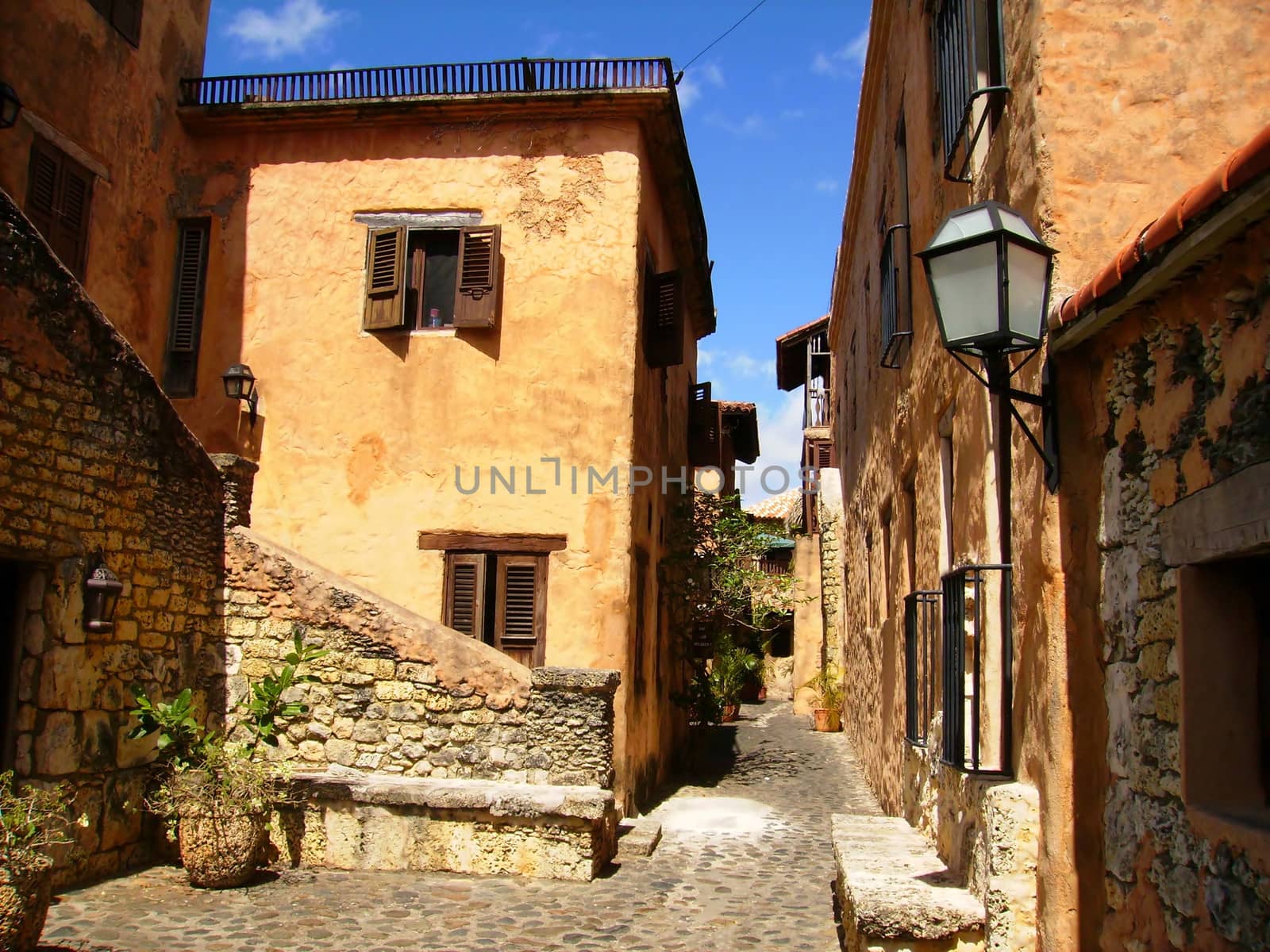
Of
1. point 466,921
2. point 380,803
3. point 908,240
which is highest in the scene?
point 908,240

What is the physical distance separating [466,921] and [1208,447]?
5172mm

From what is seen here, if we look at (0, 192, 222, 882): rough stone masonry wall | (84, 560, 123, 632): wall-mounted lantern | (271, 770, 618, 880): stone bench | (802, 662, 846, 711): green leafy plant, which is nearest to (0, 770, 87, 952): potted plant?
(0, 192, 222, 882): rough stone masonry wall

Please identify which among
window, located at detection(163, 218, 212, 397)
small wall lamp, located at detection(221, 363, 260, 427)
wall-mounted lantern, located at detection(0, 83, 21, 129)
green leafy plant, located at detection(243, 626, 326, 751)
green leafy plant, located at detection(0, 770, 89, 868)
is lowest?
green leafy plant, located at detection(0, 770, 89, 868)

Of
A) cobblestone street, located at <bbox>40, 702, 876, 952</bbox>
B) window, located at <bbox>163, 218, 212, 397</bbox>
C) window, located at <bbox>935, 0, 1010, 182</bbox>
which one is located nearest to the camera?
window, located at <bbox>935, 0, 1010, 182</bbox>

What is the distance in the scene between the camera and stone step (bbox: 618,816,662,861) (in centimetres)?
861

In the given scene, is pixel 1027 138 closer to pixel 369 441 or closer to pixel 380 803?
pixel 380 803

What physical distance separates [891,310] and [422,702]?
482cm

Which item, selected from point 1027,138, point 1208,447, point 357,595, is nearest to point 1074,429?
point 1208,447

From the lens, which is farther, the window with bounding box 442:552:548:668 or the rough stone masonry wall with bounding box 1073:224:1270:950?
the window with bounding box 442:552:548:668

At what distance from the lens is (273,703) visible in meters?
7.67

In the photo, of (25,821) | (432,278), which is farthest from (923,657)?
(432,278)

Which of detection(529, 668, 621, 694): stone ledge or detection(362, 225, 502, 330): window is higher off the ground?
detection(362, 225, 502, 330): window

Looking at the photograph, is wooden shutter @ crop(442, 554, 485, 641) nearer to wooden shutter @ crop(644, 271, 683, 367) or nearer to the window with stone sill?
the window with stone sill

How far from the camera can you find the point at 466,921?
6.50 m
